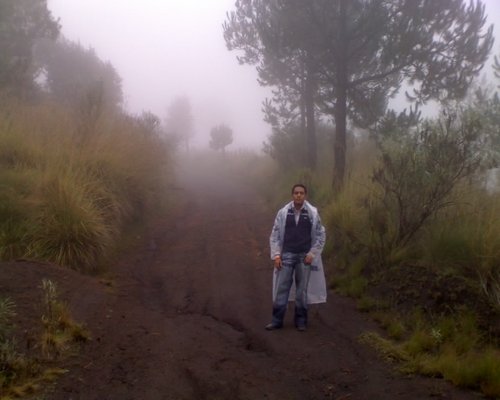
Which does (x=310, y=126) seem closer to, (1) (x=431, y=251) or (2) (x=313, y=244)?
(1) (x=431, y=251)

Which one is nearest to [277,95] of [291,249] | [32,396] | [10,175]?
[10,175]

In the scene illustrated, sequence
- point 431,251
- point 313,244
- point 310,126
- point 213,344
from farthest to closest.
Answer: point 310,126
point 431,251
point 313,244
point 213,344

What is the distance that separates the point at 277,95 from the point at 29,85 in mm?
9376

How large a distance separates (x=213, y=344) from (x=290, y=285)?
1451 mm

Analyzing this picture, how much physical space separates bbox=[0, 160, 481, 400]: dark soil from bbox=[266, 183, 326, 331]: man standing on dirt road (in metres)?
0.35

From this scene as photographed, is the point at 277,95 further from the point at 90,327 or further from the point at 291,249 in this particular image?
the point at 90,327

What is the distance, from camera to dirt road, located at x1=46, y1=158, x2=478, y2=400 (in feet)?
17.2

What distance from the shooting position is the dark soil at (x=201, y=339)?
5250 millimetres

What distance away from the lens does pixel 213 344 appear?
21.3 ft

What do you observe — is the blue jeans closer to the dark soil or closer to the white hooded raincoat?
the white hooded raincoat

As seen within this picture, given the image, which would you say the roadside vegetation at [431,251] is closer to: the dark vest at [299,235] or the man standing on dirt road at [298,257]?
the man standing on dirt road at [298,257]

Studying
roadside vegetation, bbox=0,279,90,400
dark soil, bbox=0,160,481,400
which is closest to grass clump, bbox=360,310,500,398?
dark soil, bbox=0,160,481,400

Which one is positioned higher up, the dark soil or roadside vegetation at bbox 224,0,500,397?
roadside vegetation at bbox 224,0,500,397

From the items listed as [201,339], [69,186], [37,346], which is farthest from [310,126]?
[37,346]
